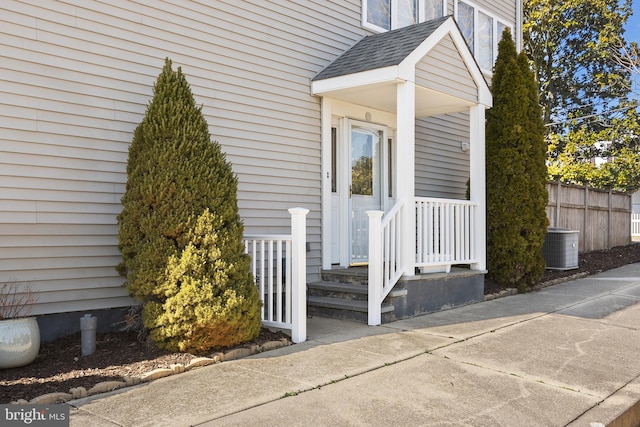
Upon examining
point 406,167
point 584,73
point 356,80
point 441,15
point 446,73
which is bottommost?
point 406,167

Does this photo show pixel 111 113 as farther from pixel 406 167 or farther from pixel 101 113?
pixel 406 167

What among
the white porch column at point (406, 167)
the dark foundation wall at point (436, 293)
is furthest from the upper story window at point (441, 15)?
the dark foundation wall at point (436, 293)

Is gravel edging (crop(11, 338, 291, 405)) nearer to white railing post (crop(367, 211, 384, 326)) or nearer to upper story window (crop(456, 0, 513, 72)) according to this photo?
white railing post (crop(367, 211, 384, 326))

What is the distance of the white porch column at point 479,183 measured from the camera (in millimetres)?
7109

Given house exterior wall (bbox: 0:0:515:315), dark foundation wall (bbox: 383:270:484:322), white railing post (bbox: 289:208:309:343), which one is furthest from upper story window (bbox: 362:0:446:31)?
white railing post (bbox: 289:208:309:343)

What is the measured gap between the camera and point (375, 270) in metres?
5.46

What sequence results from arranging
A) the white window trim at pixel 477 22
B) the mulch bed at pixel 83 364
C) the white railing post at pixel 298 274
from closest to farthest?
the mulch bed at pixel 83 364 → the white railing post at pixel 298 274 → the white window trim at pixel 477 22

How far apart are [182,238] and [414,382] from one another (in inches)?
82.1

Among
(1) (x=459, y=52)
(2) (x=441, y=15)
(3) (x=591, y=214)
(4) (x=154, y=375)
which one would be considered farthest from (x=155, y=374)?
(3) (x=591, y=214)

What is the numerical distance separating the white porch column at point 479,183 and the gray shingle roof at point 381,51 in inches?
56.6

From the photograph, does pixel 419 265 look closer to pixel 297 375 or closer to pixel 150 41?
pixel 297 375

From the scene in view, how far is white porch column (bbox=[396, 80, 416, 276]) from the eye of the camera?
5941mm

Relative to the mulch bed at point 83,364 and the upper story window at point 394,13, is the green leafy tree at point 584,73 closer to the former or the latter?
the upper story window at point 394,13

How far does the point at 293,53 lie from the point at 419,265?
2.95 m
